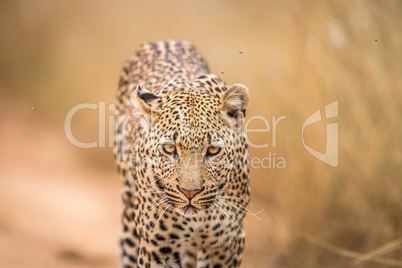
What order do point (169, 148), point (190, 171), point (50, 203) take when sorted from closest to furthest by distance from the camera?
point (190, 171) < point (169, 148) < point (50, 203)

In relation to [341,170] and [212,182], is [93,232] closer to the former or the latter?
[341,170]

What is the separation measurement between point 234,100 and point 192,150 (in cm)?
64

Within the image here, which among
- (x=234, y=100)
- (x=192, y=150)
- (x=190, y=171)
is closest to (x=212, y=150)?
(x=192, y=150)

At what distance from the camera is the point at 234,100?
545 centimetres

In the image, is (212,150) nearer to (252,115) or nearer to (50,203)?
(252,115)

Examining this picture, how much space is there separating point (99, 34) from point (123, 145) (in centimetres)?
732

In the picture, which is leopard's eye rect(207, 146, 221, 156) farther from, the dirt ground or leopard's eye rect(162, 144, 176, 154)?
the dirt ground

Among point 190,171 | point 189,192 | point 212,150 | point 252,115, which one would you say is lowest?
point 189,192

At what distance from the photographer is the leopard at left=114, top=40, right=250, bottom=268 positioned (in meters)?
5.14

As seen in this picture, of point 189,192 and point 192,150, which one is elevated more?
point 192,150

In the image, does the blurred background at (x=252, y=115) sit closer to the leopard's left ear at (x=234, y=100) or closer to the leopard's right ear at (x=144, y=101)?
the leopard's left ear at (x=234, y=100)

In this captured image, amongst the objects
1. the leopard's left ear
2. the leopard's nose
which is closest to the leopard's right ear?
the leopard's left ear

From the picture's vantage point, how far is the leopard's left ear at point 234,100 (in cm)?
540

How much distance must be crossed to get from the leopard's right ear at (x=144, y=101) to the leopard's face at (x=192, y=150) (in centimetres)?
6
